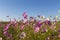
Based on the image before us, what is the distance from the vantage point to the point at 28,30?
472 centimetres

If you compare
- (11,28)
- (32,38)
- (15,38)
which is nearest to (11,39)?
(15,38)

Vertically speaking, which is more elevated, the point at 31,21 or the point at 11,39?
the point at 31,21

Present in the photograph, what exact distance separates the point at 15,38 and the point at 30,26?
1.58 feet

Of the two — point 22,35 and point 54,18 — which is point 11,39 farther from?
point 54,18

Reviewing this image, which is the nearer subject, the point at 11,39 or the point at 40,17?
the point at 40,17

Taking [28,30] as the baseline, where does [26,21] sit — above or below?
above

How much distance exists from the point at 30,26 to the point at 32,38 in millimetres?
495

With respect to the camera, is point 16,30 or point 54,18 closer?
point 54,18

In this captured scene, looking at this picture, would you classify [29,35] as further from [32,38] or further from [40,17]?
[40,17]

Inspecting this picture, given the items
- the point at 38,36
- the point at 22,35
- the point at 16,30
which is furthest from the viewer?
the point at 16,30

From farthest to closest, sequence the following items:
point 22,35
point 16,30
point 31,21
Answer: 1. point 16,30
2. point 31,21
3. point 22,35

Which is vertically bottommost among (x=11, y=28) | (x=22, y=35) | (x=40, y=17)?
(x=11, y=28)

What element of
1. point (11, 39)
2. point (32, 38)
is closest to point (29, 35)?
point (32, 38)

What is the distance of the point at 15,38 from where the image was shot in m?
4.55
